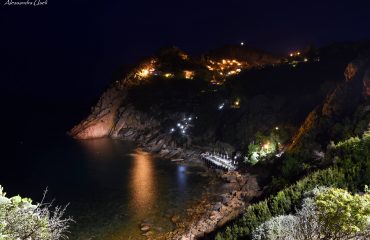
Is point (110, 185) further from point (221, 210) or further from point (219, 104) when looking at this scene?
point (219, 104)

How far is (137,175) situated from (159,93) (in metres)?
59.7

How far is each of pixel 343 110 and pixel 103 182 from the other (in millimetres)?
47402

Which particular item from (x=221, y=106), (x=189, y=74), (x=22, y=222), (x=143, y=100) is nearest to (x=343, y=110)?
(x=221, y=106)

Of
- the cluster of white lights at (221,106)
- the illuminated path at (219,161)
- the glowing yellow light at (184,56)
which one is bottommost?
the illuminated path at (219,161)

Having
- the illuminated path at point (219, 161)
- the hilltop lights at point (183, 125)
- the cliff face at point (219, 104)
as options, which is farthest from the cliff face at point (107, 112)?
the illuminated path at point (219, 161)

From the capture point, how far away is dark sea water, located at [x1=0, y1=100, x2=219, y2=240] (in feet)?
147

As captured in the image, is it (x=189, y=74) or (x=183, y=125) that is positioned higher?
(x=189, y=74)

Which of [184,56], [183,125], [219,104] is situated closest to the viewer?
[183,125]

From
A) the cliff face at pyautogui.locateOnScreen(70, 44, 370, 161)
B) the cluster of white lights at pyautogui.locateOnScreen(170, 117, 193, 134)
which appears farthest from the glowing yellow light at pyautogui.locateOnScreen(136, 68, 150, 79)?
the cluster of white lights at pyautogui.locateOnScreen(170, 117, 193, 134)

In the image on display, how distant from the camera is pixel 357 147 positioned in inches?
1433

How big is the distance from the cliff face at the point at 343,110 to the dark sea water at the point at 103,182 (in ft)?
69.4

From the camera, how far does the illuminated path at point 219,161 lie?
233 ft

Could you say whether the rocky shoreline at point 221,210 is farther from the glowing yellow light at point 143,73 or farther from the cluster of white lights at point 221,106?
the glowing yellow light at point 143,73

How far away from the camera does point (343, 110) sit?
208 ft
